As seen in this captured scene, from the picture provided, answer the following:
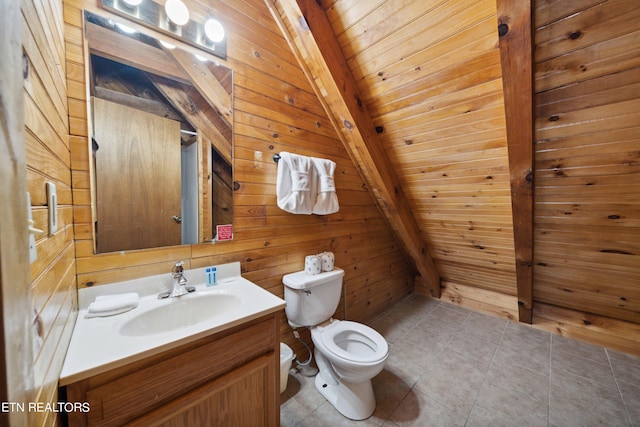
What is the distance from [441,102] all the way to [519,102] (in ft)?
1.29

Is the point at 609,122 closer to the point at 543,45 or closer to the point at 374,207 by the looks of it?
the point at 543,45

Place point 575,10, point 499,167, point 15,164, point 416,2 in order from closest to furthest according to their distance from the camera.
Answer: point 15,164, point 575,10, point 416,2, point 499,167

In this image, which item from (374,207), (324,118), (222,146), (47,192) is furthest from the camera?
(374,207)

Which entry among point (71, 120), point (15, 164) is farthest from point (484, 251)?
point (71, 120)

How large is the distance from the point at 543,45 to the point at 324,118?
4.07ft

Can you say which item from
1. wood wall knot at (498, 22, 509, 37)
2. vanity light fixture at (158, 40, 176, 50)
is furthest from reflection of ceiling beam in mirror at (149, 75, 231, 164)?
wood wall knot at (498, 22, 509, 37)

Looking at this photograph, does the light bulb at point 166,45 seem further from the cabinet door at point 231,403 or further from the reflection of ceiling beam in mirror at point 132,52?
the cabinet door at point 231,403

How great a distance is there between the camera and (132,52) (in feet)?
3.52

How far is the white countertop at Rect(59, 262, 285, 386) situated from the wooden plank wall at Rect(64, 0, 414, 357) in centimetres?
6

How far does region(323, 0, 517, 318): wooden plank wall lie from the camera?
1.18 meters

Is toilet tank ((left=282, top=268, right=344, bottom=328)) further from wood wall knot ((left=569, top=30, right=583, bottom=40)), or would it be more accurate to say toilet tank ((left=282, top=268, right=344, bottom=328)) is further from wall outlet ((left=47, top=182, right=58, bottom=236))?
wood wall knot ((left=569, top=30, right=583, bottom=40))

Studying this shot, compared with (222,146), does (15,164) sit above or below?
below

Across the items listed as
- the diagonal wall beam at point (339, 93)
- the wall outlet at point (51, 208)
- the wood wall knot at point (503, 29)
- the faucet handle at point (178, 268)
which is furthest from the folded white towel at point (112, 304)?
the wood wall knot at point (503, 29)

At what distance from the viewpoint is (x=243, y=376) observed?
0.97 m
